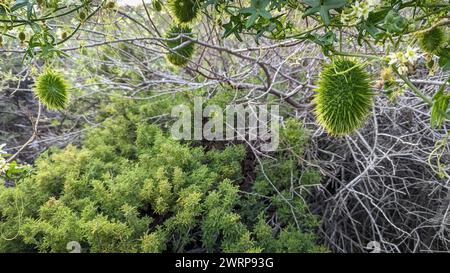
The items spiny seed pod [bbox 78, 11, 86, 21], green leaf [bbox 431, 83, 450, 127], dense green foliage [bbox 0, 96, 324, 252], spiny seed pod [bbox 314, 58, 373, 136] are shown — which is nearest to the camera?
green leaf [bbox 431, 83, 450, 127]

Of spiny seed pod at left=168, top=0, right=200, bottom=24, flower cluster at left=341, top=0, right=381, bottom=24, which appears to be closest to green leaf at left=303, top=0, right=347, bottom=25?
flower cluster at left=341, top=0, right=381, bottom=24

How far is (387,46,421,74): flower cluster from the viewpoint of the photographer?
781 mm

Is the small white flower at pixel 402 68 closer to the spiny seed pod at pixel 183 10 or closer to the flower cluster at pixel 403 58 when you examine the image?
the flower cluster at pixel 403 58

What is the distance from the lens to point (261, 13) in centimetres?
86

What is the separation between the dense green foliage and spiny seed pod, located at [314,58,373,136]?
61 cm

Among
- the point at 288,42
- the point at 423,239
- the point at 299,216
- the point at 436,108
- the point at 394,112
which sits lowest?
the point at 423,239

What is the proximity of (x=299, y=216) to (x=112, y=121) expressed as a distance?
3.90 ft

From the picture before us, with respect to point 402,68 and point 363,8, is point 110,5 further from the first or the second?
point 402,68

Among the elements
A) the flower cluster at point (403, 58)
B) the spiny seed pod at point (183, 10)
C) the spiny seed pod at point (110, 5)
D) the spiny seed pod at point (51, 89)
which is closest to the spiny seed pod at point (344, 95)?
the flower cluster at point (403, 58)

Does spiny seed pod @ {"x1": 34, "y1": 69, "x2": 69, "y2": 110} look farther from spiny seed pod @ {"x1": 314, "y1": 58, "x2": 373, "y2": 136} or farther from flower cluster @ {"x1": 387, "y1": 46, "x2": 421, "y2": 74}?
flower cluster @ {"x1": 387, "y1": 46, "x2": 421, "y2": 74}

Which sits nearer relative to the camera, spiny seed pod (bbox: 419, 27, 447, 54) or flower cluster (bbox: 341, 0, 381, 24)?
flower cluster (bbox: 341, 0, 381, 24)

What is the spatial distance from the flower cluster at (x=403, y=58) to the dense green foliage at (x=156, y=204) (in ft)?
2.63
